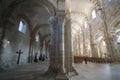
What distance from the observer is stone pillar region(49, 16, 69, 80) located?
16.4 feet

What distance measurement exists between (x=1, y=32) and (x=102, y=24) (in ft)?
48.8

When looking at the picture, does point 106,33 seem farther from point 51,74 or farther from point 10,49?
point 10,49

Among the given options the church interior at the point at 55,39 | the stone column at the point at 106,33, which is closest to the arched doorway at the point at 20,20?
the church interior at the point at 55,39

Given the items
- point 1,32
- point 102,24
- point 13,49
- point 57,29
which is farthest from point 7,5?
point 102,24

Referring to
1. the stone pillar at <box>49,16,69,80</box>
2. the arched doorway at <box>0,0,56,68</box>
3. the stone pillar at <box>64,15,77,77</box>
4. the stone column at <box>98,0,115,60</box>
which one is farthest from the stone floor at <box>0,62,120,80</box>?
the stone column at <box>98,0,115,60</box>

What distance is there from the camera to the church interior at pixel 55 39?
529 cm

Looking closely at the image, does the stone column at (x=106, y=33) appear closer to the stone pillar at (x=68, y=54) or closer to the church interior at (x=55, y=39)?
the church interior at (x=55, y=39)

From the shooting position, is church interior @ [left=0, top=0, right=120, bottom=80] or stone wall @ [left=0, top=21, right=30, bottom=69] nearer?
church interior @ [left=0, top=0, right=120, bottom=80]

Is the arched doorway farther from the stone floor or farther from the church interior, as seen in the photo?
the stone floor

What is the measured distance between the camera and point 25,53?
40.9 feet

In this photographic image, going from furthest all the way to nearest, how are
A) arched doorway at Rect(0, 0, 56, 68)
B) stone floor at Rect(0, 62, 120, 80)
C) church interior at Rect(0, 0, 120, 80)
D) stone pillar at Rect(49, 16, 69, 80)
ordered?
1. arched doorway at Rect(0, 0, 56, 68)
2. church interior at Rect(0, 0, 120, 80)
3. stone pillar at Rect(49, 16, 69, 80)
4. stone floor at Rect(0, 62, 120, 80)

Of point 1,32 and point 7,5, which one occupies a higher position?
point 7,5

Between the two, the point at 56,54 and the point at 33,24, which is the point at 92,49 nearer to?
the point at 33,24

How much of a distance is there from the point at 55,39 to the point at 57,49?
655 millimetres
